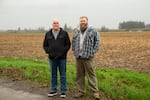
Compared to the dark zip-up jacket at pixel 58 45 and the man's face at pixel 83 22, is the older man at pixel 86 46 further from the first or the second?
the dark zip-up jacket at pixel 58 45

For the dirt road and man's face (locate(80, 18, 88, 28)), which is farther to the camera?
the dirt road

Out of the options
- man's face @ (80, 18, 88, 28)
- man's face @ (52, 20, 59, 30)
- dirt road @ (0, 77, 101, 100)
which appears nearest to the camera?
man's face @ (80, 18, 88, 28)

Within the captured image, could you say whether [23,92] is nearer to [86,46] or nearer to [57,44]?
[57,44]

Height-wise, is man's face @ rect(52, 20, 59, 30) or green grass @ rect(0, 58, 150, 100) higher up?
man's face @ rect(52, 20, 59, 30)

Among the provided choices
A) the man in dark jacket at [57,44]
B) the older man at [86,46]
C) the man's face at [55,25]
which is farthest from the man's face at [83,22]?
the man's face at [55,25]

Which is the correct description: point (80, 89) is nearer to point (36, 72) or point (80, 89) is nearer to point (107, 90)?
point (107, 90)

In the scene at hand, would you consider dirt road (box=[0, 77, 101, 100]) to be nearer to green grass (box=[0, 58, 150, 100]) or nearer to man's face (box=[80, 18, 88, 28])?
green grass (box=[0, 58, 150, 100])

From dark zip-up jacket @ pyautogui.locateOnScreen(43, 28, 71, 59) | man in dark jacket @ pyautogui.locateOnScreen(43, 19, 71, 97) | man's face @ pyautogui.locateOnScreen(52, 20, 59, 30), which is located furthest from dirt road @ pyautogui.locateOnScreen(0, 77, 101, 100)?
man's face @ pyautogui.locateOnScreen(52, 20, 59, 30)

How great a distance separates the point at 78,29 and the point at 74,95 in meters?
1.85

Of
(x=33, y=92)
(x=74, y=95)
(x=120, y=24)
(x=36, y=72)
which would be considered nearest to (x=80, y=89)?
(x=74, y=95)

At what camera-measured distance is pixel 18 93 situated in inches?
317

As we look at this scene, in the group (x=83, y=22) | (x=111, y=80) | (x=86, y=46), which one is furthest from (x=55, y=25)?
(x=111, y=80)

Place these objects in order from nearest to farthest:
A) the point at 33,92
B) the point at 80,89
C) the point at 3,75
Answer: the point at 80,89 < the point at 33,92 < the point at 3,75

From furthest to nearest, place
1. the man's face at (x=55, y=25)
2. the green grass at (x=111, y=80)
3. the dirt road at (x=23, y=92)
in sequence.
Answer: the green grass at (x=111, y=80)
the dirt road at (x=23, y=92)
the man's face at (x=55, y=25)
